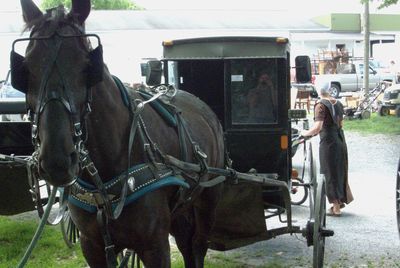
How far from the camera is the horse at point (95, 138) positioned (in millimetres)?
2738

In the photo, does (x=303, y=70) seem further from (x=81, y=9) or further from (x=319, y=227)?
(x=81, y=9)

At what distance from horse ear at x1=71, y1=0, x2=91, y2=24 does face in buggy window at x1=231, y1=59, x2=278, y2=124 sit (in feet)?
10.4

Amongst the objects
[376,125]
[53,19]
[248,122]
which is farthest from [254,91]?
[376,125]

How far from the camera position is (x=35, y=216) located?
8.76 metres

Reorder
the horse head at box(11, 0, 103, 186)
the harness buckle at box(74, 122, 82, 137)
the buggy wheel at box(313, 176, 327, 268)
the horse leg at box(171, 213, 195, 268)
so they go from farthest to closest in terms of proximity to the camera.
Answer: the buggy wheel at box(313, 176, 327, 268) < the horse leg at box(171, 213, 195, 268) < the harness buckle at box(74, 122, 82, 137) < the horse head at box(11, 0, 103, 186)

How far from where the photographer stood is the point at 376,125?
20.4 metres

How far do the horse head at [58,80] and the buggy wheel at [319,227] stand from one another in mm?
3166

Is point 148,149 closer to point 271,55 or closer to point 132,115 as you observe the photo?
point 132,115

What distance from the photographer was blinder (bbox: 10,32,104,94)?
111 inches

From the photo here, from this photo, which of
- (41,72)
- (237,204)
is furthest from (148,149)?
(237,204)

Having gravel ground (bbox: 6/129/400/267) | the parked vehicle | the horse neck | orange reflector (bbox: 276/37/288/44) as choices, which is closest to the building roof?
the parked vehicle

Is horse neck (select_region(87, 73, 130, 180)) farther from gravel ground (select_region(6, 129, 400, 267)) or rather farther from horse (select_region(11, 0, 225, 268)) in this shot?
gravel ground (select_region(6, 129, 400, 267))

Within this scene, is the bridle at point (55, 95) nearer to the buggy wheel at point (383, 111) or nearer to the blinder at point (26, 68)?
the blinder at point (26, 68)

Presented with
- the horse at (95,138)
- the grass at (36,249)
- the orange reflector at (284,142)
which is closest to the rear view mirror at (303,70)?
the orange reflector at (284,142)
